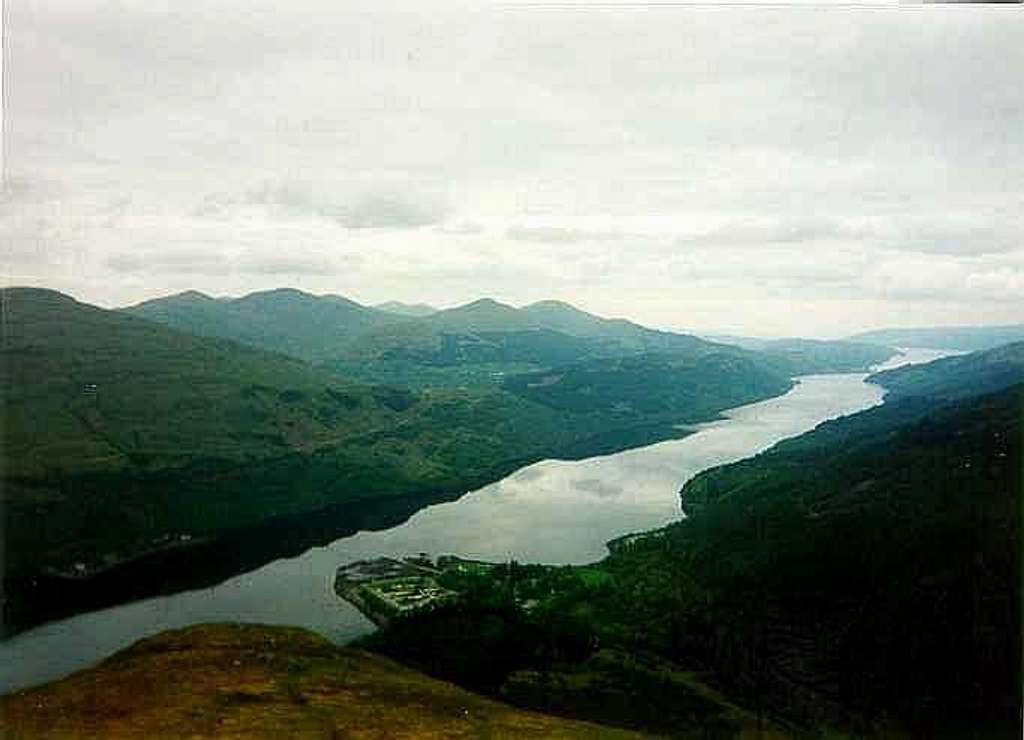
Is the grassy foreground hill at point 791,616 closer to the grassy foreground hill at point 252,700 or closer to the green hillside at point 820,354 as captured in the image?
the grassy foreground hill at point 252,700

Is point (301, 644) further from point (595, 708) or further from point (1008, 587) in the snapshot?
point (1008, 587)

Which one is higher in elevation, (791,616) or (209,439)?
(209,439)

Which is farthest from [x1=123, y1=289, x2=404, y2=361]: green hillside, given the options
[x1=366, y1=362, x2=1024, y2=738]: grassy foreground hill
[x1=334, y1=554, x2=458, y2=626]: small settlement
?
[x1=366, y1=362, x2=1024, y2=738]: grassy foreground hill

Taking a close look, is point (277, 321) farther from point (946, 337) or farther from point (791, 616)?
point (946, 337)

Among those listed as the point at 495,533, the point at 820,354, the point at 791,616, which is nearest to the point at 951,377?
the point at 820,354

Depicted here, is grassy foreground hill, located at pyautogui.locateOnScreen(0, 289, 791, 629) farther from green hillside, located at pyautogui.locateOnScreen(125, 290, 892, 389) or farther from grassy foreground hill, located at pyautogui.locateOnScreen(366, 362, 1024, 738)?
grassy foreground hill, located at pyautogui.locateOnScreen(366, 362, 1024, 738)

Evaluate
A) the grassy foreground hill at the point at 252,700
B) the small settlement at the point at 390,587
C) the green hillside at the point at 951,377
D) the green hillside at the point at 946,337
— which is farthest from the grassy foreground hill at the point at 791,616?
the green hillside at the point at 946,337
